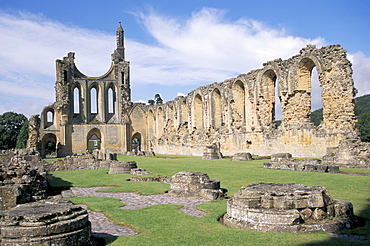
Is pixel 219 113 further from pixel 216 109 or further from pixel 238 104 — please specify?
pixel 238 104

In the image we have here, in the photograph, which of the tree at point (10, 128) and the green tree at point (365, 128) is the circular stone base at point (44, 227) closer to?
the green tree at point (365, 128)

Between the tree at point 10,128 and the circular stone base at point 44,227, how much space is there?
48.6m

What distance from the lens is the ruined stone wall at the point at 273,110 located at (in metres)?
17.1

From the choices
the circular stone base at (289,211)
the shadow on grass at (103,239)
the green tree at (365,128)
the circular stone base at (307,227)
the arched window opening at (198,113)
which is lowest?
the shadow on grass at (103,239)

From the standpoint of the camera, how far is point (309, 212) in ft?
17.0

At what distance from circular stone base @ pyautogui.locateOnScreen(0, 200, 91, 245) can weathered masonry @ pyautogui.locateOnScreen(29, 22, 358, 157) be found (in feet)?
45.9

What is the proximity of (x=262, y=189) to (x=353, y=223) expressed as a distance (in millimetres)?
1282

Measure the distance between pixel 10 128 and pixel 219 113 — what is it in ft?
109

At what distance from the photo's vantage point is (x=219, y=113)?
94.3 ft

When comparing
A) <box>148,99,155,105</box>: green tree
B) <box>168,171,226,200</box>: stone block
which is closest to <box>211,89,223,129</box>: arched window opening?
<box>168,171,226,200</box>: stone block

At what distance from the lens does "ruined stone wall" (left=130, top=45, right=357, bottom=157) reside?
17078mm

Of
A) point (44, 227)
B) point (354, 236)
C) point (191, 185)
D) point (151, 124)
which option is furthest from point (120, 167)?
point (151, 124)

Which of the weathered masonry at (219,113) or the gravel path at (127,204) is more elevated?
the weathered masonry at (219,113)

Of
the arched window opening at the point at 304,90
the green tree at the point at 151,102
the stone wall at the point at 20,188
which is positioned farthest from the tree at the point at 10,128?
the stone wall at the point at 20,188
